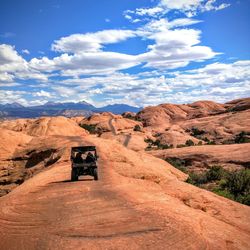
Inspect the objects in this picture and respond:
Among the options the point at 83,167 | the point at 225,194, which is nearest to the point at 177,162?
the point at 225,194

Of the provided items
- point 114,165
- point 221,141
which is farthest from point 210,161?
point 221,141

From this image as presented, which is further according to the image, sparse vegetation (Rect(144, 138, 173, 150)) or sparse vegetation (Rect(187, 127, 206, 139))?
sparse vegetation (Rect(187, 127, 206, 139))

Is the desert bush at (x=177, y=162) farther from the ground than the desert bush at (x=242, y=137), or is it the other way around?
the desert bush at (x=242, y=137)

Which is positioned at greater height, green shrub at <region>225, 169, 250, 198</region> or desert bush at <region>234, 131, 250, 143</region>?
desert bush at <region>234, 131, 250, 143</region>

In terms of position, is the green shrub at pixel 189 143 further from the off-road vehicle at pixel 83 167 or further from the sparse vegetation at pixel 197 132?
the off-road vehicle at pixel 83 167

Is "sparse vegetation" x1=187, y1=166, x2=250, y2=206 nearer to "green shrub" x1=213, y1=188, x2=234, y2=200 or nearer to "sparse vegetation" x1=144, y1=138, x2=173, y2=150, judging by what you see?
"green shrub" x1=213, y1=188, x2=234, y2=200

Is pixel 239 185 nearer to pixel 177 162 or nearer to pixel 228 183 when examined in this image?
pixel 228 183

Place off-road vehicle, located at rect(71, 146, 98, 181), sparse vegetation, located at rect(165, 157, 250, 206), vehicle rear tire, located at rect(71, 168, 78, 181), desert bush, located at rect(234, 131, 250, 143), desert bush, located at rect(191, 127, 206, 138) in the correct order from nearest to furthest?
1. off-road vehicle, located at rect(71, 146, 98, 181)
2. vehicle rear tire, located at rect(71, 168, 78, 181)
3. sparse vegetation, located at rect(165, 157, 250, 206)
4. desert bush, located at rect(234, 131, 250, 143)
5. desert bush, located at rect(191, 127, 206, 138)

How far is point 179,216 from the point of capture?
11.4 metres

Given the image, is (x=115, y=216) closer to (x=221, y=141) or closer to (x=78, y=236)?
(x=78, y=236)

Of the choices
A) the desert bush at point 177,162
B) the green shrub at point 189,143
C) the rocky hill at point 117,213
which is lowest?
the desert bush at point 177,162

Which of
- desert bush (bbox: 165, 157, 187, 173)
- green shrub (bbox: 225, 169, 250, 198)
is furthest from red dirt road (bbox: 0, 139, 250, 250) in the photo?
desert bush (bbox: 165, 157, 187, 173)

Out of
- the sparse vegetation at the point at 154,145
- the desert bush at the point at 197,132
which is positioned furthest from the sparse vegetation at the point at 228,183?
the desert bush at the point at 197,132

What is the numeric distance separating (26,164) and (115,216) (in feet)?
91.2
